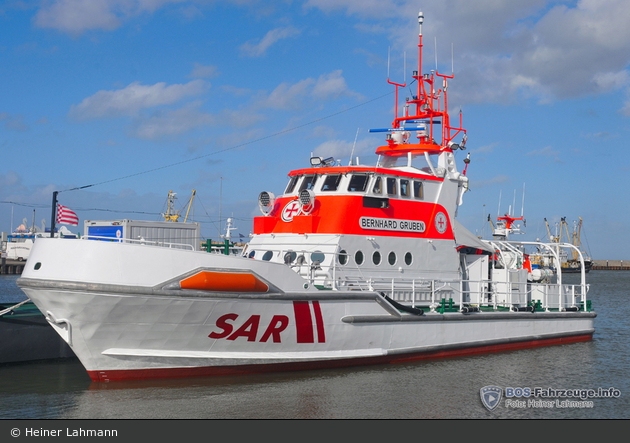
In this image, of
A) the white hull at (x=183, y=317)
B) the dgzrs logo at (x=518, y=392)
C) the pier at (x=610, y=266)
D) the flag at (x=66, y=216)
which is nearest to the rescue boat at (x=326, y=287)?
the white hull at (x=183, y=317)

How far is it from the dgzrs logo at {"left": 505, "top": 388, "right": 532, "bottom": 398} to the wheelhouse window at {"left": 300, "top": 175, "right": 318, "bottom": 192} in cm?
604

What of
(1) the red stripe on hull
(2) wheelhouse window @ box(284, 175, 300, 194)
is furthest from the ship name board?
(1) the red stripe on hull

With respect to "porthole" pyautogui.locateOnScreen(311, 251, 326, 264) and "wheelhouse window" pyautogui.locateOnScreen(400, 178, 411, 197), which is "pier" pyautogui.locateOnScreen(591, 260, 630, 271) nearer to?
"wheelhouse window" pyautogui.locateOnScreen(400, 178, 411, 197)

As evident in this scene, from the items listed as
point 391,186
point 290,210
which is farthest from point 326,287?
point 391,186

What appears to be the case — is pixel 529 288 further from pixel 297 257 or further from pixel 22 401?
pixel 22 401

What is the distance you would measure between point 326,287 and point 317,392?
2.45m

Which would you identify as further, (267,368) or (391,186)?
(391,186)

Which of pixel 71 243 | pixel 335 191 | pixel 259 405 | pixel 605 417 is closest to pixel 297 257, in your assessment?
pixel 335 191

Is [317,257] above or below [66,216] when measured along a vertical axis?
below

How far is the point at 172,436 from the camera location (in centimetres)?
783

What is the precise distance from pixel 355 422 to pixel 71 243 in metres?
5.40

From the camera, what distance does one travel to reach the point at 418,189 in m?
14.0

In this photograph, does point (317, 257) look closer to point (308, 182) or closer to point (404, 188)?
point (308, 182)

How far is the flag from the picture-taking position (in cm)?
1599
